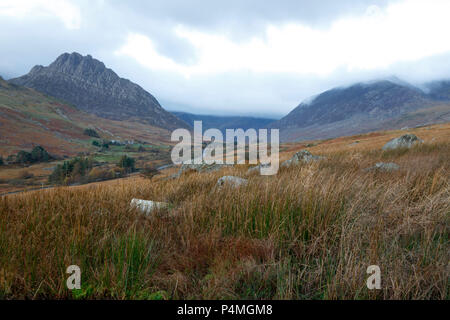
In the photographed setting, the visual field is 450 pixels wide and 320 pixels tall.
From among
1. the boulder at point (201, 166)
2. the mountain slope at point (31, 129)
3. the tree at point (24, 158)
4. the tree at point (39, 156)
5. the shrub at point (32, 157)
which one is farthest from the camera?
the mountain slope at point (31, 129)

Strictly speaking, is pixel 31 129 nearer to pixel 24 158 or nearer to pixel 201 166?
pixel 24 158

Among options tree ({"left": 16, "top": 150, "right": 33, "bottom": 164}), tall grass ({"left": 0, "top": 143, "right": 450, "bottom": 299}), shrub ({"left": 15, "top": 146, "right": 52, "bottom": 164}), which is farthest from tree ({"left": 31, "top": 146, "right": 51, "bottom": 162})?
tall grass ({"left": 0, "top": 143, "right": 450, "bottom": 299})

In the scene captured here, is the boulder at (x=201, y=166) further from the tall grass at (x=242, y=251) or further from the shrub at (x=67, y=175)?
the tall grass at (x=242, y=251)

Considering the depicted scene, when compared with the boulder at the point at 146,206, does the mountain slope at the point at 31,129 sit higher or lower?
higher

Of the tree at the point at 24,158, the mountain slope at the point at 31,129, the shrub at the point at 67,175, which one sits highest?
the mountain slope at the point at 31,129

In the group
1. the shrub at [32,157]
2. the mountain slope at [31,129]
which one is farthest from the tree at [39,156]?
the mountain slope at [31,129]

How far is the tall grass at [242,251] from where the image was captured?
6.41 feet

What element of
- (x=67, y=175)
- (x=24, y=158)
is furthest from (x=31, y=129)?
(x=67, y=175)

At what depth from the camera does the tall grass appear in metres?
1.95

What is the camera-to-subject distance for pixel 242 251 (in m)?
2.47

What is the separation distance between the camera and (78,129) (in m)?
150
